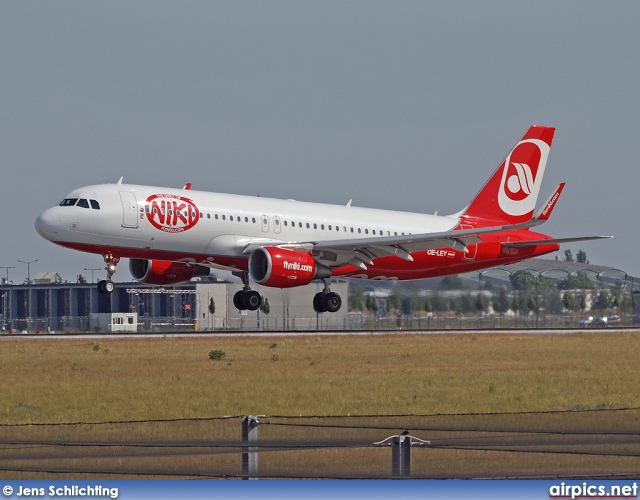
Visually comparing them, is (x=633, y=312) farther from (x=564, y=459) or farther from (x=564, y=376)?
(x=564, y=459)

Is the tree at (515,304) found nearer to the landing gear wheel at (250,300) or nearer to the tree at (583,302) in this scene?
the tree at (583,302)

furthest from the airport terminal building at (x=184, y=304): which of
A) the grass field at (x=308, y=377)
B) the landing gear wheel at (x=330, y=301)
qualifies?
the grass field at (x=308, y=377)

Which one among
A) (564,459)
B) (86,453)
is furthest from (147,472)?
(564,459)

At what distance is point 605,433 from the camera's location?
38.0 feet

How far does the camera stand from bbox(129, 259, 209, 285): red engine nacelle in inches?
1843

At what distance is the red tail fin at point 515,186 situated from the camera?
176 feet

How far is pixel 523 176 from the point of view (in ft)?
183

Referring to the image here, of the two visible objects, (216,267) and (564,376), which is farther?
(216,267)

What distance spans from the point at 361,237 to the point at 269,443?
37.0 meters

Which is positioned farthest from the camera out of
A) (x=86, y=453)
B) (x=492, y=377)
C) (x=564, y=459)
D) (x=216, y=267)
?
(x=216, y=267)

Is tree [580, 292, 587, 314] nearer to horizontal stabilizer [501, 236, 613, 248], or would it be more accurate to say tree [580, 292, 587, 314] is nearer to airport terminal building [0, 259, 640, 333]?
airport terminal building [0, 259, 640, 333]

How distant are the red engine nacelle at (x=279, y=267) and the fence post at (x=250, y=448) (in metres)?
31.1

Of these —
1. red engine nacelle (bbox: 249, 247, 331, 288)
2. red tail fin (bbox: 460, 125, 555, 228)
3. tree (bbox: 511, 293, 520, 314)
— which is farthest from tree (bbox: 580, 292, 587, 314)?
red engine nacelle (bbox: 249, 247, 331, 288)

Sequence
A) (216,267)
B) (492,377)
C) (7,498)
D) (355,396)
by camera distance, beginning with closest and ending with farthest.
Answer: (7,498)
(355,396)
(492,377)
(216,267)
